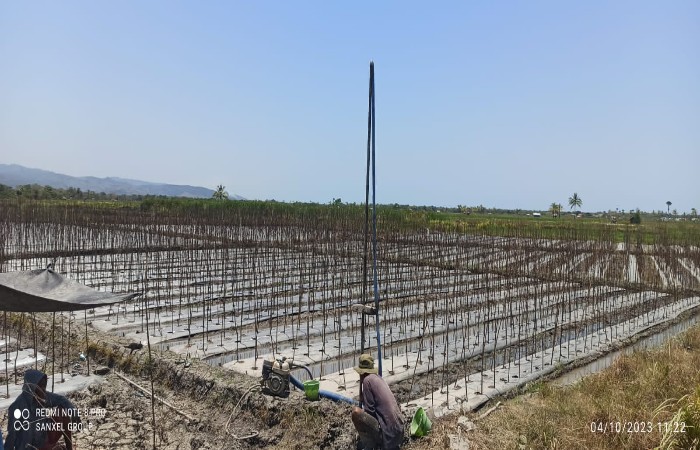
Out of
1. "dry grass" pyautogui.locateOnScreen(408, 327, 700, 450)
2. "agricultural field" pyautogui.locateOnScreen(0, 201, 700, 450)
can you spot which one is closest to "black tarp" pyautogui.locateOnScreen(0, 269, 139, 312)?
"agricultural field" pyautogui.locateOnScreen(0, 201, 700, 450)

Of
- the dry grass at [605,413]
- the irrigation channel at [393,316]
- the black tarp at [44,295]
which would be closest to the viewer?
the dry grass at [605,413]

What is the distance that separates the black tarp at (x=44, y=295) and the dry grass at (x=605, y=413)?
2.82 meters

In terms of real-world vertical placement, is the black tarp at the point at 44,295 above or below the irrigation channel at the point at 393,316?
above

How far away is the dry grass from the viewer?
3502mm

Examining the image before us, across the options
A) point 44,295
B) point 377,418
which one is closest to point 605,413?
point 377,418

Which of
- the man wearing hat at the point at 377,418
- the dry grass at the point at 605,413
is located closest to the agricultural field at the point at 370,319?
the dry grass at the point at 605,413

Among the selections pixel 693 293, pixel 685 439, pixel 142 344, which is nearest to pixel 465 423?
pixel 685 439

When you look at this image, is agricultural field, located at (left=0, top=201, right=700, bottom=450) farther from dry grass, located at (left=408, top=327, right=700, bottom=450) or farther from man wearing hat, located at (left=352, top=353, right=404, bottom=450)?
man wearing hat, located at (left=352, top=353, right=404, bottom=450)

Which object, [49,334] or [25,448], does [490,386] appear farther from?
[49,334]

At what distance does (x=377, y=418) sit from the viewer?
3.63 m

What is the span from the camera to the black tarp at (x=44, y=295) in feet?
12.1

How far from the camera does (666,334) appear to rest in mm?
8438

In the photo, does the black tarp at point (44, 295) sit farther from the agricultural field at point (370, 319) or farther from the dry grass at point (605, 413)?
Answer: the dry grass at point (605, 413)

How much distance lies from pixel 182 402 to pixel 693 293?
465 inches
